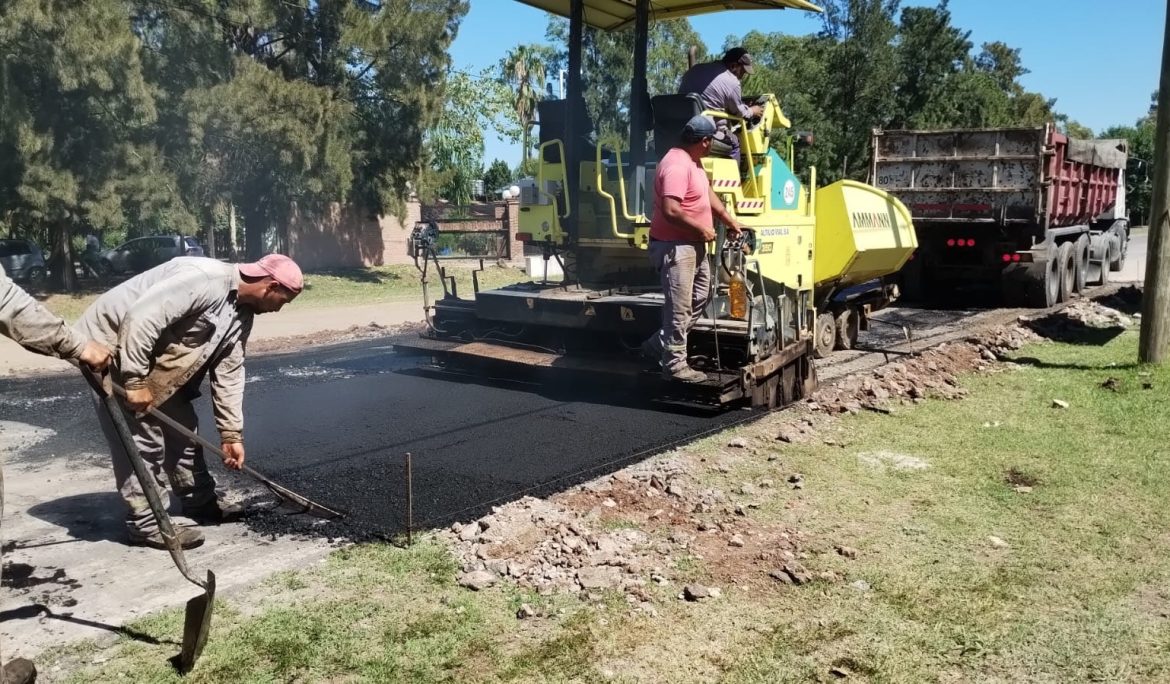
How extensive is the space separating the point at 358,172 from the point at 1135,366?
16.1 m

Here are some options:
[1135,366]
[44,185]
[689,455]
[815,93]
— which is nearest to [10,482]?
[689,455]

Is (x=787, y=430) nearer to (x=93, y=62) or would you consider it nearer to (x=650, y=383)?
(x=650, y=383)

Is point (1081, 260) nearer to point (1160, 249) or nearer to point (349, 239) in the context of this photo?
point (1160, 249)

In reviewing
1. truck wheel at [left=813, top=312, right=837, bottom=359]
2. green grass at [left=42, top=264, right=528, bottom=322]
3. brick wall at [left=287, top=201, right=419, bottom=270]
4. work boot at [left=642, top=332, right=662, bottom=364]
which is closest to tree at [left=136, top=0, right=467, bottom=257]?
green grass at [left=42, top=264, right=528, bottom=322]

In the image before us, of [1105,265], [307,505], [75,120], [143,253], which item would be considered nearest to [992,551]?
[307,505]

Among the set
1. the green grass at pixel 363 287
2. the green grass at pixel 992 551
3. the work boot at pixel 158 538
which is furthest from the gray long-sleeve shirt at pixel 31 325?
the green grass at pixel 363 287

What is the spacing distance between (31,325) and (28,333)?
3 centimetres

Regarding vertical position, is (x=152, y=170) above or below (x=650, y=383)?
above

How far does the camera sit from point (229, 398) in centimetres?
445

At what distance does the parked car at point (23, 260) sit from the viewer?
19.8 m

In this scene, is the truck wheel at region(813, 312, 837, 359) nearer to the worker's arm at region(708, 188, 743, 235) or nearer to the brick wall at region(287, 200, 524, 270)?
the worker's arm at region(708, 188, 743, 235)

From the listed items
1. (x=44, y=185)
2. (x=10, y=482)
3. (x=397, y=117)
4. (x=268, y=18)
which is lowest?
(x=10, y=482)

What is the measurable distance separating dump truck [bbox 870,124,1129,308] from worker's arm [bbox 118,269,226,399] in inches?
448

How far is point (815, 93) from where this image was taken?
22094 mm
